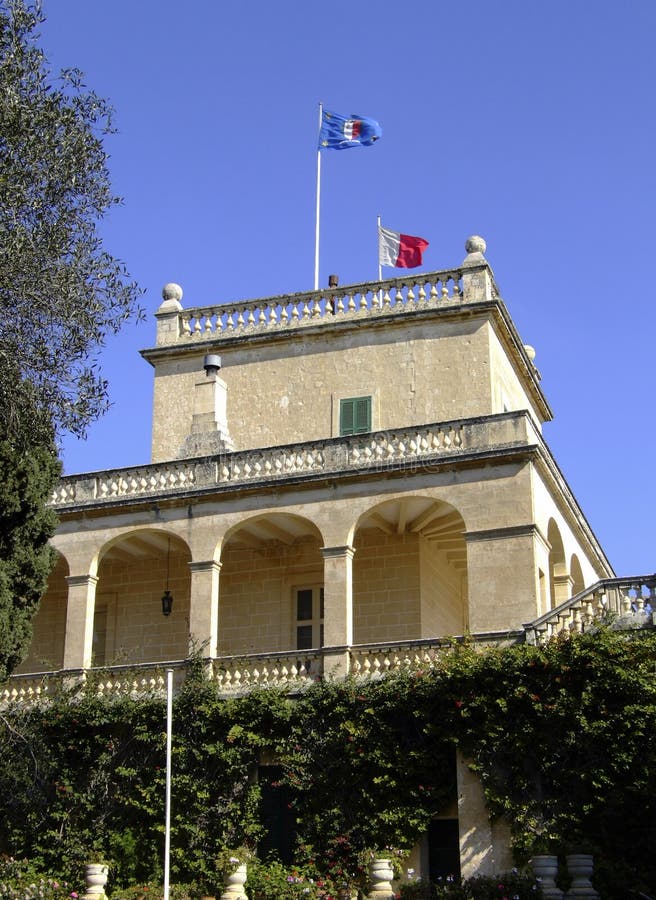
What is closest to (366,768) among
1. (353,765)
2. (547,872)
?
(353,765)

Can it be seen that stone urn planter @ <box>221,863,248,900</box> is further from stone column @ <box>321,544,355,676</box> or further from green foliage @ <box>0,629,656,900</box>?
stone column @ <box>321,544,355,676</box>

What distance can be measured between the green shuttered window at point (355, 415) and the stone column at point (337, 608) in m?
3.86

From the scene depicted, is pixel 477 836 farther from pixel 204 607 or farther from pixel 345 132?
pixel 345 132

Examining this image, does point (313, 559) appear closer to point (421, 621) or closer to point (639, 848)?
point (421, 621)

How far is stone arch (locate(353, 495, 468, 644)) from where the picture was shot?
929 inches

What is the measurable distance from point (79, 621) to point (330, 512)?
474 centimetres

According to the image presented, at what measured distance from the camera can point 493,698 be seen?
19828 millimetres

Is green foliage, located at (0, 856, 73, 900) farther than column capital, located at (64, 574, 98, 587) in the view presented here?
No

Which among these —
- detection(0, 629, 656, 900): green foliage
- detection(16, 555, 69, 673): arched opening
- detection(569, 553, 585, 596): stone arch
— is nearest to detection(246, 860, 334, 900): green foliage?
detection(0, 629, 656, 900): green foliage

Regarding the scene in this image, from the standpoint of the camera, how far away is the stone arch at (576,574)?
84.3ft

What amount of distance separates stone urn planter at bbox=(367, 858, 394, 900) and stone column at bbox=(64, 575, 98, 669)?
6.50m

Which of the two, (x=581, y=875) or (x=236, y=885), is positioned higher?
(x=581, y=875)

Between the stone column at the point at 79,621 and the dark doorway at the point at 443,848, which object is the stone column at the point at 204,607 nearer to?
the stone column at the point at 79,621

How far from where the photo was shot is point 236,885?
19281mm
